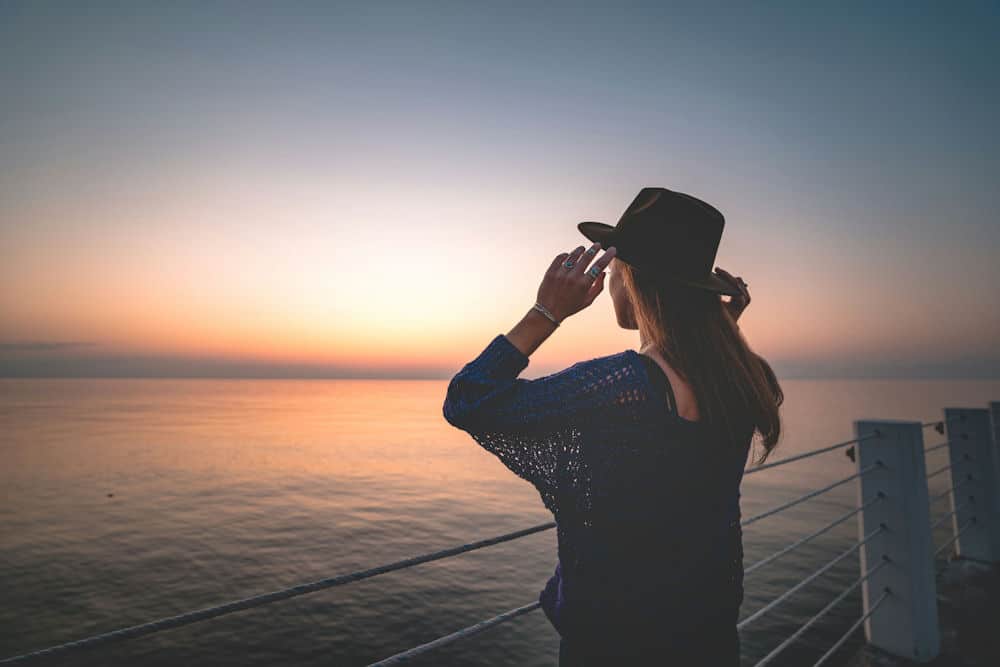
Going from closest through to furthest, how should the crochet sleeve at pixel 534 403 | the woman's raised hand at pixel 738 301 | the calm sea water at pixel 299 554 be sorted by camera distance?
the crochet sleeve at pixel 534 403 → the woman's raised hand at pixel 738 301 → the calm sea water at pixel 299 554

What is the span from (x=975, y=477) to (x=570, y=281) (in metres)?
5.17

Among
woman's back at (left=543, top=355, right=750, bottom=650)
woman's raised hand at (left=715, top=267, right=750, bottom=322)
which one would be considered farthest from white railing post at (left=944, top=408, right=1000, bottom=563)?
woman's back at (left=543, top=355, right=750, bottom=650)

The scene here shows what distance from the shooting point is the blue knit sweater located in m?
1.01

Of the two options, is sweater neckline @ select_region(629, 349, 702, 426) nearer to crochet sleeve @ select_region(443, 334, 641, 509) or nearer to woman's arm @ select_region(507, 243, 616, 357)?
crochet sleeve @ select_region(443, 334, 641, 509)

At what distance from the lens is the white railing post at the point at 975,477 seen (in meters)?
4.27

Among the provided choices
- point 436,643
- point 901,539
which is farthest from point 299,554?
point 436,643

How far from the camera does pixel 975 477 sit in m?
4.31

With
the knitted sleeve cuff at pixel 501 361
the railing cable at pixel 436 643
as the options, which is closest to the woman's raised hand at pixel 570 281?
the knitted sleeve cuff at pixel 501 361

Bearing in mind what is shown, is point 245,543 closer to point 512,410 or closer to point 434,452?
point 512,410

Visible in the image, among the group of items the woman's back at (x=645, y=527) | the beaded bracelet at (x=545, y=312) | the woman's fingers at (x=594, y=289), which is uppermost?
the woman's fingers at (x=594, y=289)

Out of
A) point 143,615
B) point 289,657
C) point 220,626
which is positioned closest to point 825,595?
point 289,657

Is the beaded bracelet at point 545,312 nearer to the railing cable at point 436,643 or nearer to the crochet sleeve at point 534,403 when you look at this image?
the crochet sleeve at point 534,403

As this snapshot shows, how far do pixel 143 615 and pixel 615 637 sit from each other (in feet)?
53.4

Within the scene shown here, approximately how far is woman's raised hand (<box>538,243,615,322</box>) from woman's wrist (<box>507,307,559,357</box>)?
0.03 meters
